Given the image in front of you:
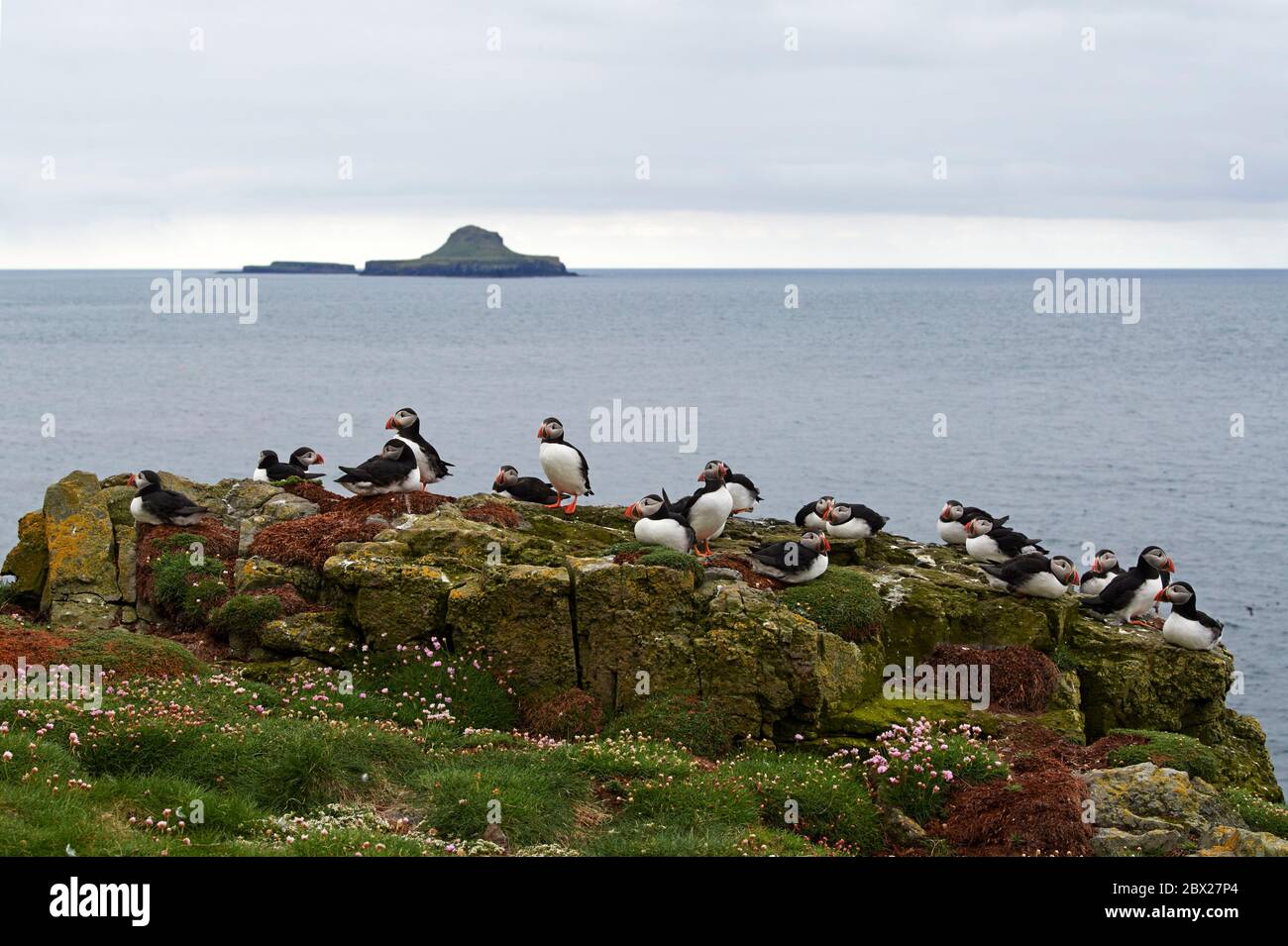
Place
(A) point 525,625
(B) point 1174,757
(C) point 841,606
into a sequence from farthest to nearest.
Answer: (C) point 841,606, (A) point 525,625, (B) point 1174,757

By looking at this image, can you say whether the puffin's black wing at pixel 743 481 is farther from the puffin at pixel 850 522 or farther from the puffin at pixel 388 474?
the puffin at pixel 388 474

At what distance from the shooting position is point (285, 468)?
25016 millimetres

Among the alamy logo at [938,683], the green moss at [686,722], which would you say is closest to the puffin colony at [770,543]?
the alamy logo at [938,683]

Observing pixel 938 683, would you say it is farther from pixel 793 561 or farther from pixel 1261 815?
pixel 1261 815

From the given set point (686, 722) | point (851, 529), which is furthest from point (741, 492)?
point (686, 722)

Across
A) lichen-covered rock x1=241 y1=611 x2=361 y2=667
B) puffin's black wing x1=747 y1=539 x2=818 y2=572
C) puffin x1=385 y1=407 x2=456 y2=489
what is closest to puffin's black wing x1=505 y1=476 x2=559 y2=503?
puffin x1=385 y1=407 x2=456 y2=489

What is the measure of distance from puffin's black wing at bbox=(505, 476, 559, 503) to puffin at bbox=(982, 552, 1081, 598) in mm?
8163

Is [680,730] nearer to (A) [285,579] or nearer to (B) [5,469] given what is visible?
(A) [285,579]

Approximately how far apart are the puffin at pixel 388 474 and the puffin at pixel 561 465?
7.57ft

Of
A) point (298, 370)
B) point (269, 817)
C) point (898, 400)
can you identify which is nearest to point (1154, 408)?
point (898, 400)

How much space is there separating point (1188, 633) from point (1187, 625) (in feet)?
0.43

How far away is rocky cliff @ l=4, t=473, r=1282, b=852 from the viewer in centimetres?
1789

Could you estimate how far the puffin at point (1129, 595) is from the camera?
21562 millimetres

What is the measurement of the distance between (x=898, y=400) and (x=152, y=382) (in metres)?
63.5
